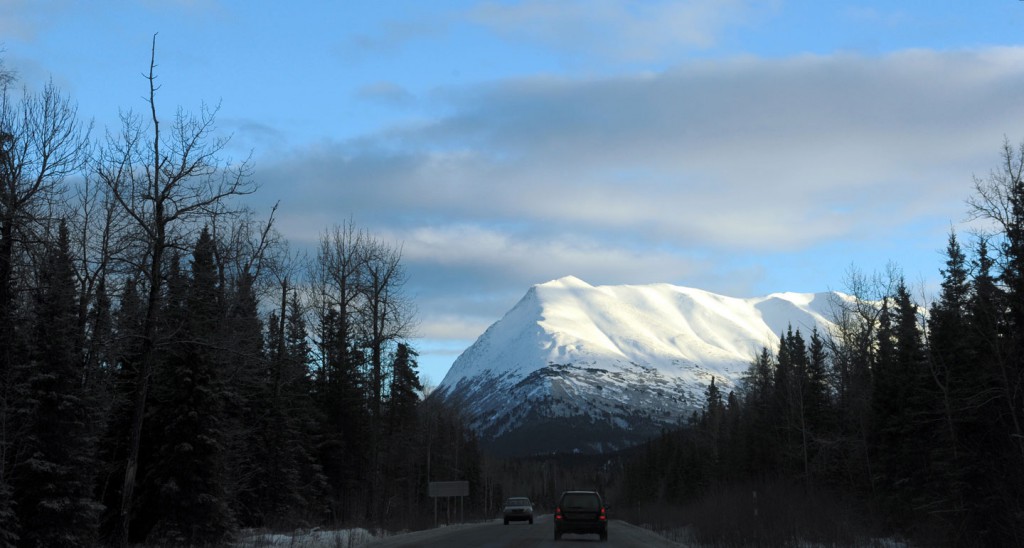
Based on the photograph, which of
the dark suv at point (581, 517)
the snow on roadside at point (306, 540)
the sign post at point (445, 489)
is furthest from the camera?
Answer: the sign post at point (445, 489)

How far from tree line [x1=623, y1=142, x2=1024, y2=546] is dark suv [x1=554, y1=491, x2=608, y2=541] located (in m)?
5.58

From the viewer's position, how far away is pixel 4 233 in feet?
73.9

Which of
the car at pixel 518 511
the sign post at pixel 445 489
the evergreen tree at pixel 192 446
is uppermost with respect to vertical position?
the evergreen tree at pixel 192 446

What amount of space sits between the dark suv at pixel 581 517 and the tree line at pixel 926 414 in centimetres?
558

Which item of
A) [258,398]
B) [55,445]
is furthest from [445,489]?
[55,445]

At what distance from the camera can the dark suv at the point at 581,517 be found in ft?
103

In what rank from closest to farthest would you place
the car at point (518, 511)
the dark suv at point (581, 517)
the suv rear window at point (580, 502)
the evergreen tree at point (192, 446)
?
the evergreen tree at point (192, 446)
the dark suv at point (581, 517)
the suv rear window at point (580, 502)
the car at point (518, 511)

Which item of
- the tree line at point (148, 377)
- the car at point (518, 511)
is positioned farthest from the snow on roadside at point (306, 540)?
the car at point (518, 511)

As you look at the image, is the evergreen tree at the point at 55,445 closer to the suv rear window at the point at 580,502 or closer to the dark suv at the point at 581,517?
the dark suv at the point at 581,517

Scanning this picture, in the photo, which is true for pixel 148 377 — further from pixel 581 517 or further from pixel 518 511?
pixel 518 511

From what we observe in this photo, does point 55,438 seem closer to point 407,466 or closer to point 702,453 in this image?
point 407,466

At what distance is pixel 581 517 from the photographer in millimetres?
31562

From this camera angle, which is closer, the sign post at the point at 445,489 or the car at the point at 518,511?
the sign post at the point at 445,489

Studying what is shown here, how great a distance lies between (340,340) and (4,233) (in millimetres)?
30513
